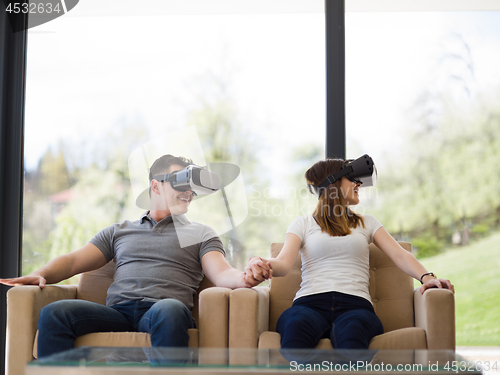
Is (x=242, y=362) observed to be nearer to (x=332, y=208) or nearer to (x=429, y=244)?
(x=332, y=208)

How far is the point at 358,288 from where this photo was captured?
6.05 ft

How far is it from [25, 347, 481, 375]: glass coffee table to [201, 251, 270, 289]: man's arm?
57 cm

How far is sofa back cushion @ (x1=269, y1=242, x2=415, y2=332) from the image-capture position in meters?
1.96

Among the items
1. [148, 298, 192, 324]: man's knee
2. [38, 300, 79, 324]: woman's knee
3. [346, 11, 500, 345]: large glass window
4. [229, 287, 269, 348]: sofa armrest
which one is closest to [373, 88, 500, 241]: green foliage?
[346, 11, 500, 345]: large glass window

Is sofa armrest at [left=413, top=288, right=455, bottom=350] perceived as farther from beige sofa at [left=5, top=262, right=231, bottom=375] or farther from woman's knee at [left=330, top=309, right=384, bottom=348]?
beige sofa at [left=5, top=262, right=231, bottom=375]

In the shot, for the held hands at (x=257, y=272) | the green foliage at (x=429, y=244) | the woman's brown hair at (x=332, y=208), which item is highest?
the woman's brown hair at (x=332, y=208)

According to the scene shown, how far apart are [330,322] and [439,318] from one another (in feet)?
1.27

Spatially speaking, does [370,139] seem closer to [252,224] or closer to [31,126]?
[252,224]

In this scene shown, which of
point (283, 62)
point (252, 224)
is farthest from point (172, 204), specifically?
point (283, 62)

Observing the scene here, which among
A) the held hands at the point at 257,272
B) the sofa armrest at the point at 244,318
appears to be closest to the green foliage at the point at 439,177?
the held hands at the point at 257,272

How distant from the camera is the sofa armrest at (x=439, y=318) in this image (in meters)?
1.60

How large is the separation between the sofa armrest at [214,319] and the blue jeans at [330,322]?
0.21 metres

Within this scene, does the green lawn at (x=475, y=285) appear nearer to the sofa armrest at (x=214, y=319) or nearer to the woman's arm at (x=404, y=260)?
the woman's arm at (x=404, y=260)

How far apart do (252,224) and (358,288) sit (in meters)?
0.89
